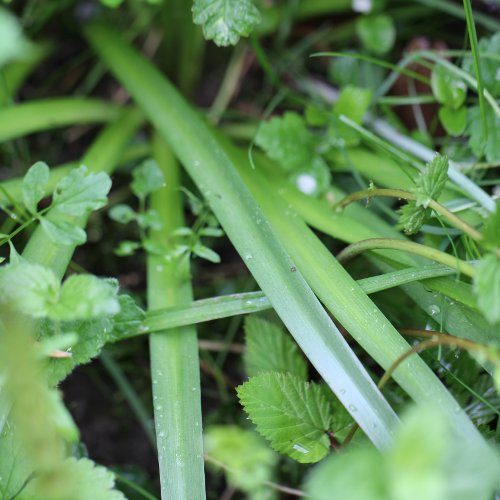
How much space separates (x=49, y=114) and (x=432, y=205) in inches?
28.3

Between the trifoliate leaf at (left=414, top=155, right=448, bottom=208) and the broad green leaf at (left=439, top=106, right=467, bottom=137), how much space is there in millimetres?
234

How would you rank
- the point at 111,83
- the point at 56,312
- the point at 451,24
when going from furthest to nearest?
the point at 111,83
the point at 451,24
the point at 56,312

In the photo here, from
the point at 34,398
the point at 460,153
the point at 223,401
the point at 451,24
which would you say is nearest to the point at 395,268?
the point at 460,153

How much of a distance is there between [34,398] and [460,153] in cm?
80

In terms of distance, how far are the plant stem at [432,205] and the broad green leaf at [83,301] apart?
0.37m

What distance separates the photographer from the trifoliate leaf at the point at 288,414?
70 cm

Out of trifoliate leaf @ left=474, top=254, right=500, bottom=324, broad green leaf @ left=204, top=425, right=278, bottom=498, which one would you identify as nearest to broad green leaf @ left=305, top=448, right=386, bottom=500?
broad green leaf @ left=204, top=425, right=278, bottom=498

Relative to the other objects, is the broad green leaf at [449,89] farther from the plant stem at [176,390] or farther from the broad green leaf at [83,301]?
the broad green leaf at [83,301]

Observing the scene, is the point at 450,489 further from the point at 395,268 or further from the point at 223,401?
the point at 223,401

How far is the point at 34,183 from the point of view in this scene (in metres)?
0.72

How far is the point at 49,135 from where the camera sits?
4.27 feet

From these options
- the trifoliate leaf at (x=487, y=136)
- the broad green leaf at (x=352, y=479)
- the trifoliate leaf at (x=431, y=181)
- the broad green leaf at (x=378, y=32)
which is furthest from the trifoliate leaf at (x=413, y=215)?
the broad green leaf at (x=378, y=32)

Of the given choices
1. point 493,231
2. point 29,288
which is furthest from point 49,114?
point 493,231

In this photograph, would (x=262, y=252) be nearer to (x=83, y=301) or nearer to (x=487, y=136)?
(x=83, y=301)
